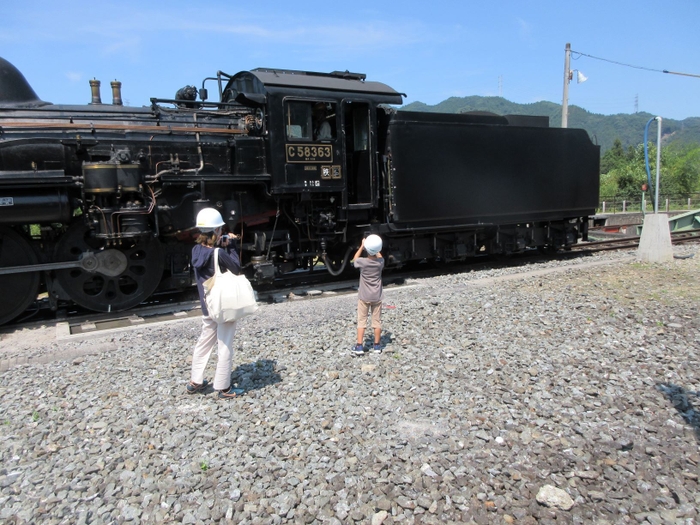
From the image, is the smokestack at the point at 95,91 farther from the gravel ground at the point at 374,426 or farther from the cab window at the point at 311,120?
the gravel ground at the point at 374,426

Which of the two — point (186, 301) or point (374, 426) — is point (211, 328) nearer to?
point (374, 426)

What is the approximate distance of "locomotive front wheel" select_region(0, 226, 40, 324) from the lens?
23.6 ft

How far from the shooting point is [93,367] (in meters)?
5.20

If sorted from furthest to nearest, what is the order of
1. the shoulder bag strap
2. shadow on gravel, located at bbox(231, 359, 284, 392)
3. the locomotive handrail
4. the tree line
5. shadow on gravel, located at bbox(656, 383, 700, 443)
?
1. the tree line
2. the locomotive handrail
3. shadow on gravel, located at bbox(231, 359, 284, 392)
4. the shoulder bag strap
5. shadow on gravel, located at bbox(656, 383, 700, 443)

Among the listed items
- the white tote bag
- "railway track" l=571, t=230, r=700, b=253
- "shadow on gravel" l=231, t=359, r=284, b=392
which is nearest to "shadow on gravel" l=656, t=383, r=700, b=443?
"shadow on gravel" l=231, t=359, r=284, b=392

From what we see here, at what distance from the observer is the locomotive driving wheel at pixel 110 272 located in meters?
7.55

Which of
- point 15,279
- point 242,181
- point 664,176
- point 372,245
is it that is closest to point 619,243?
point 242,181

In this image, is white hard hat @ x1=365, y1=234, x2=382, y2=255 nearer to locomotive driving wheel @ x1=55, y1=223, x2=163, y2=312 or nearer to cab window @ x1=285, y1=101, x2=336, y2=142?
cab window @ x1=285, y1=101, x2=336, y2=142

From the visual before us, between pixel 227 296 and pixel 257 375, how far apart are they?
3.59 ft

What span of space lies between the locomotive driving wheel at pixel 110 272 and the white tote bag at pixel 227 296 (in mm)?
4080

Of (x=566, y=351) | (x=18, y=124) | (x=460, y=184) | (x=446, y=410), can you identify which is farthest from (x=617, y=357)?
(x=18, y=124)

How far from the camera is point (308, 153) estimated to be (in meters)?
8.49

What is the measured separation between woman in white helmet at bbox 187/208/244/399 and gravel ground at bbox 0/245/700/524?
151mm

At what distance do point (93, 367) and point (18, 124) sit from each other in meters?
4.06
